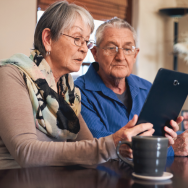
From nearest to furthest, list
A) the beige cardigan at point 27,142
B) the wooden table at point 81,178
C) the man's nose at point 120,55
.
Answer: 1. the wooden table at point 81,178
2. the beige cardigan at point 27,142
3. the man's nose at point 120,55

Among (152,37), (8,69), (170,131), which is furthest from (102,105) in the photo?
(152,37)

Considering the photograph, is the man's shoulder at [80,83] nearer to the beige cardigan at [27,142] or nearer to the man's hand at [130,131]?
the beige cardigan at [27,142]

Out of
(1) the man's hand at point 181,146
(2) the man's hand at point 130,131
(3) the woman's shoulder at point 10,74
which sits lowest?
(1) the man's hand at point 181,146

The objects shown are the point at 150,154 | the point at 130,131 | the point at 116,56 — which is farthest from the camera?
the point at 116,56

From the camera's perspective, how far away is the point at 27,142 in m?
0.83

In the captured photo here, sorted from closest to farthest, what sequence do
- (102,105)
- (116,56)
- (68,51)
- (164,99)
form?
(164,99) → (68,51) → (102,105) → (116,56)

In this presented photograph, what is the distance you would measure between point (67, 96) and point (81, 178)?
2.26 feet

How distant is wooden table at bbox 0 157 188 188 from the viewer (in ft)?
1.94

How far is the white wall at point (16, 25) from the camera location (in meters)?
2.48

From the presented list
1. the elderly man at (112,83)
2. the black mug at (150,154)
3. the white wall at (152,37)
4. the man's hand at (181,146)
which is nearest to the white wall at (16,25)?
the elderly man at (112,83)

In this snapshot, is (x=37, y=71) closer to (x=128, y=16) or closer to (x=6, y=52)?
(x=6, y=52)

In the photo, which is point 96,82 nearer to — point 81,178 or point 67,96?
point 67,96

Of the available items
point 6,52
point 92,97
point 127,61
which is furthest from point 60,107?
point 6,52

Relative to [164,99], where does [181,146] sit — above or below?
below
